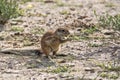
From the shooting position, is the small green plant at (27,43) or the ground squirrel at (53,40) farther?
the small green plant at (27,43)

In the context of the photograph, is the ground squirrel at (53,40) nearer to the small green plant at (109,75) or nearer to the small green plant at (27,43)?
the small green plant at (27,43)

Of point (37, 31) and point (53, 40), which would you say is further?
point (37, 31)

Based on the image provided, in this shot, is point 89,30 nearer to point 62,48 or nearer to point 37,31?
point 37,31

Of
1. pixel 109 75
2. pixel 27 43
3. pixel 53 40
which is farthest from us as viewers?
pixel 27 43

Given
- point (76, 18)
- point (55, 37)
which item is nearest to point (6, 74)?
point (55, 37)

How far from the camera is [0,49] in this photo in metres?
A: 9.85

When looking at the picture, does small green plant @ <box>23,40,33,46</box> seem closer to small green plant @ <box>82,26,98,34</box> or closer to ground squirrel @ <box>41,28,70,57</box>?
ground squirrel @ <box>41,28,70,57</box>

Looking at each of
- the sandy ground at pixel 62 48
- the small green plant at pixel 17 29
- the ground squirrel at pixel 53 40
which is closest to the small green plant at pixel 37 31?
the sandy ground at pixel 62 48

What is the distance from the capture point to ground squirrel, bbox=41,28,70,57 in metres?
9.26

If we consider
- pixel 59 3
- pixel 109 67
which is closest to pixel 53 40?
pixel 109 67

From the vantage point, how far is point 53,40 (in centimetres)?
930

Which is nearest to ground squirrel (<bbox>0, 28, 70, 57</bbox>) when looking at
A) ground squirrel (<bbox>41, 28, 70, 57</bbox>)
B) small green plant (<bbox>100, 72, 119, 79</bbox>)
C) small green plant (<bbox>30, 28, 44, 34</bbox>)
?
ground squirrel (<bbox>41, 28, 70, 57</bbox>)

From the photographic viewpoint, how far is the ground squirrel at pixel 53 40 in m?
9.26

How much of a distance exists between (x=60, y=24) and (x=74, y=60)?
2.58 meters
